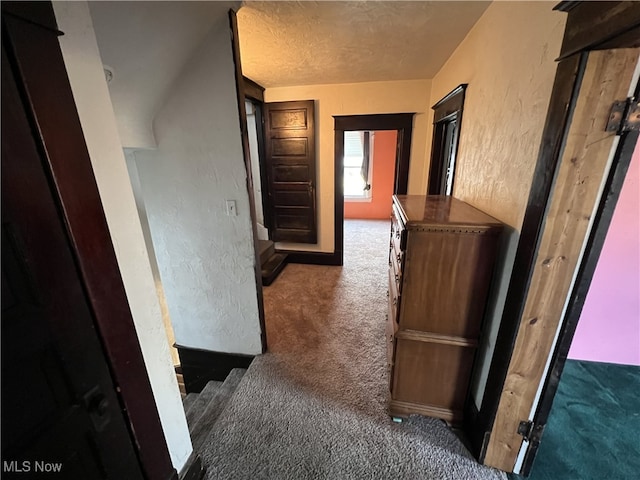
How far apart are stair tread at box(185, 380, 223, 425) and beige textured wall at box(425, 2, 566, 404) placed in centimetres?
176

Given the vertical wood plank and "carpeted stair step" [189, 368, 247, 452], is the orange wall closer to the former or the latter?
"carpeted stair step" [189, 368, 247, 452]

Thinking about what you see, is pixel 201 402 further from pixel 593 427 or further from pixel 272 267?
pixel 593 427

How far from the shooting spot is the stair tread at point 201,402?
1.73 m

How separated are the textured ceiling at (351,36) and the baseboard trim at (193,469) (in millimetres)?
2395

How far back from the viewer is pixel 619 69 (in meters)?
0.75

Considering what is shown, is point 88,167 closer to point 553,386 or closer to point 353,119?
point 553,386

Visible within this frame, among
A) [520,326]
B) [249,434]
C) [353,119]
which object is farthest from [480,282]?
[353,119]

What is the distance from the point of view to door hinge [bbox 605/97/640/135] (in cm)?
75

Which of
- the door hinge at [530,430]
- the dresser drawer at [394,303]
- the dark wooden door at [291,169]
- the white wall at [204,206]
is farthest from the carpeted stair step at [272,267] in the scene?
the door hinge at [530,430]

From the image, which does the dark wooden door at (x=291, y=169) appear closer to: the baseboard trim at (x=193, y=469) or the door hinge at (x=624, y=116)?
the baseboard trim at (x=193, y=469)

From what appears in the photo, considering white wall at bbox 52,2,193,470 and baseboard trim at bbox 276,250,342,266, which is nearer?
white wall at bbox 52,2,193,470

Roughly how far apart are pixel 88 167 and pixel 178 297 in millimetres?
1440

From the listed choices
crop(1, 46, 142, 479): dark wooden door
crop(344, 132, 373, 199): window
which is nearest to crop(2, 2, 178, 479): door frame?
crop(1, 46, 142, 479): dark wooden door

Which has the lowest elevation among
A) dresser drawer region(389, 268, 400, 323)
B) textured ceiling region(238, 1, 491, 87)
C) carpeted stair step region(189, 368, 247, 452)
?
carpeted stair step region(189, 368, 247, 452)
